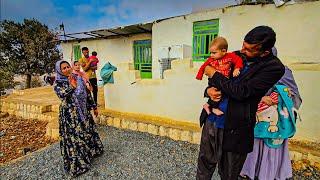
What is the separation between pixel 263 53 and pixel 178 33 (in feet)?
24.4

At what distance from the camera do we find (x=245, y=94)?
1.64 m

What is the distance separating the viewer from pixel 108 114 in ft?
18.5

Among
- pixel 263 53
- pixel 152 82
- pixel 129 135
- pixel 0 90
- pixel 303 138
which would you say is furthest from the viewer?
pixel 0 90

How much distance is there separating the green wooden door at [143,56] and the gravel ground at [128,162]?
631 centimetres

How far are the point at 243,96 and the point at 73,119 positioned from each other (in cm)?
261

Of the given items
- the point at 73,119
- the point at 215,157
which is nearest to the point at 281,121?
the point at 215,157

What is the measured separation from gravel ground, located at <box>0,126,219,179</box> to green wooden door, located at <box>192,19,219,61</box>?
4683 millimetres

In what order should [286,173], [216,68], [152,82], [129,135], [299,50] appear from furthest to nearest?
[299,50] → [152,82] → [129,135] → [286,173] → [216,68]

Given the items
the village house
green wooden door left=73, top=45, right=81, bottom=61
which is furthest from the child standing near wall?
green wooden door left=73, top=45, right=81, bottom=61

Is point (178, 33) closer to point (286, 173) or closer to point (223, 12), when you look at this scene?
point (223, 12)

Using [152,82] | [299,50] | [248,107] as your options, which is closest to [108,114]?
[152,82]

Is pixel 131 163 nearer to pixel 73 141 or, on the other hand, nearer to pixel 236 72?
pixel 73 141

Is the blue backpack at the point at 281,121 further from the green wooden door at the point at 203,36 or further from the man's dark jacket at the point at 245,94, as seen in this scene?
the green wooden door at the point at 203,36

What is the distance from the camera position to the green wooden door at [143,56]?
1067 cm
